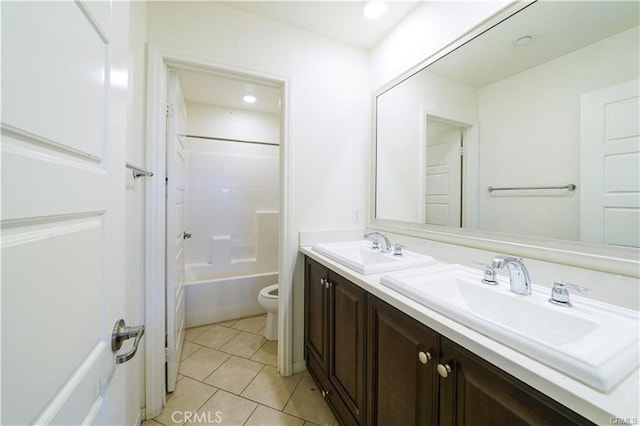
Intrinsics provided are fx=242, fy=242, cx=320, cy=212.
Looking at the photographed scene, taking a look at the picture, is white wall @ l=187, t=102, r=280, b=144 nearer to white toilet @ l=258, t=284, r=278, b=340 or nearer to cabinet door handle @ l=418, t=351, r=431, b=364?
white toilet @ l=258, t=284, r=278, b=340

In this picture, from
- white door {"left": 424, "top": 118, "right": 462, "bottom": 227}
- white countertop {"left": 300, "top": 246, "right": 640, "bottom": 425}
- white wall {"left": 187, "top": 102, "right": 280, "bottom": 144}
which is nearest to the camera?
white countertop {"left": 300, "top": 246, "right": 640, "bottom": 425}

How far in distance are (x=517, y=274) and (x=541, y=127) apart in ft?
2.01

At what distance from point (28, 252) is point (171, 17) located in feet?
5.55

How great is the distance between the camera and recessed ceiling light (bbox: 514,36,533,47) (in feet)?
3.36

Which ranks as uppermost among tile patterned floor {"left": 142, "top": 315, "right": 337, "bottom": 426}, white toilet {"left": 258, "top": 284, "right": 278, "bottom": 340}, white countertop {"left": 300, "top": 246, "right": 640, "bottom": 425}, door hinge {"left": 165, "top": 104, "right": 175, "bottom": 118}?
door hinge {"left": 165, "top": 104, "right": 175, "bottom": 118}

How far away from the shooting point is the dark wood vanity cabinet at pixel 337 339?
1126 millimetres

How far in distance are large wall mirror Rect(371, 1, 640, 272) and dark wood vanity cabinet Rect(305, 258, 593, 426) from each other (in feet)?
2.13

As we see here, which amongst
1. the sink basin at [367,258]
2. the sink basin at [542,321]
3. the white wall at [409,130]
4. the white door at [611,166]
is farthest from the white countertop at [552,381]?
the white wall at [409,130]

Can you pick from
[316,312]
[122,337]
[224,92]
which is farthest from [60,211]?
[224,92]

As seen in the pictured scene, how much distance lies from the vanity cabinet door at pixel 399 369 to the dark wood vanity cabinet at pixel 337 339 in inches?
3.0

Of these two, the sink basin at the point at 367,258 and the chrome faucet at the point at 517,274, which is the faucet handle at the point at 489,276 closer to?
the chrome faucet at the point at 517,274

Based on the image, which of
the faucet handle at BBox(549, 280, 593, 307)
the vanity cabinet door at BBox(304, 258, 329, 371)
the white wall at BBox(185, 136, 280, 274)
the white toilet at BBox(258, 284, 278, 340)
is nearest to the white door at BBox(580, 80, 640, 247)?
the faucet handle at BBox(549, 280, 593, 307)

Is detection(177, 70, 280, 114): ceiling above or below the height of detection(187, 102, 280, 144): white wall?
above

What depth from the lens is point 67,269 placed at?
1.37 ft
